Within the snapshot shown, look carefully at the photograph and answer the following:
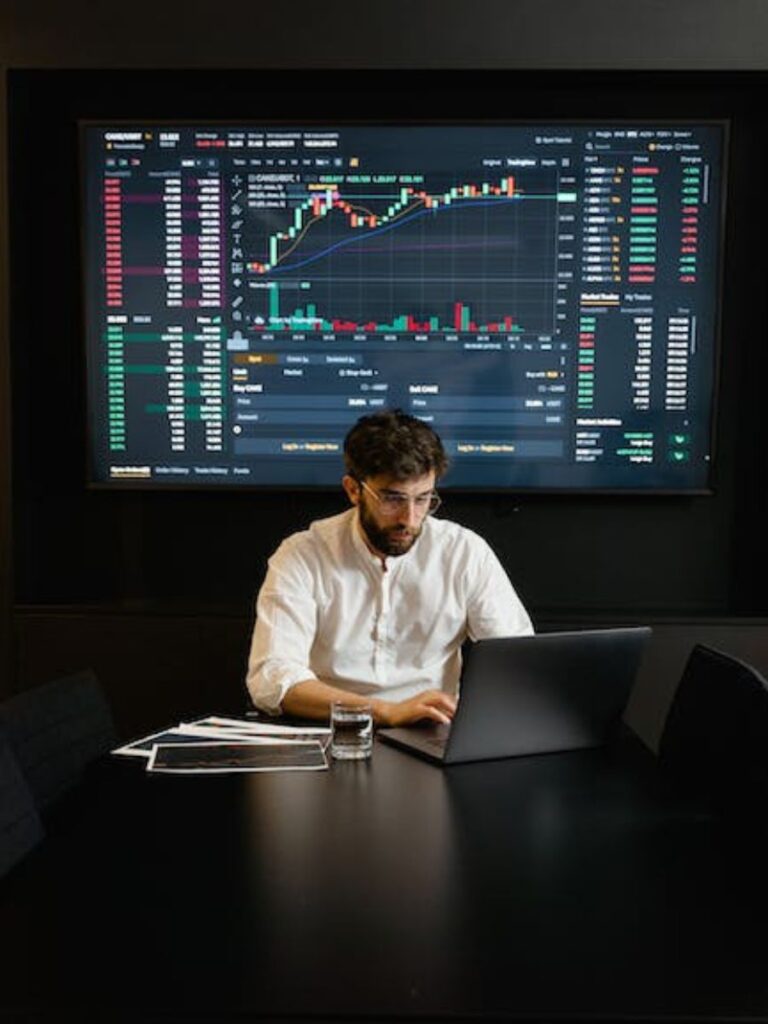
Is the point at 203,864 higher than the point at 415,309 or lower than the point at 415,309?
lower

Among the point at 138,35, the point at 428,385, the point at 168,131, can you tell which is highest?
the point at 138,35

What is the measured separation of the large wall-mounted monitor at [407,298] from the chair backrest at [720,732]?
1.42m

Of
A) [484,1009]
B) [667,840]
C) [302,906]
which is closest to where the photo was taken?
[484,1009]

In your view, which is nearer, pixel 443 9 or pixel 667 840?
pixel 667 840

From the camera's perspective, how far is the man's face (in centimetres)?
248

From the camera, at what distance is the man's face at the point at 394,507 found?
97.8 inches

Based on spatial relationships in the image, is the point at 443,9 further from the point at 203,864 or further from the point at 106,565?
the point at 203,864

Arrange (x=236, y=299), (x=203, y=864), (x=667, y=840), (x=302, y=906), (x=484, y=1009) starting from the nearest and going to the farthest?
(x=484, y=1009)
(x=302, y=906)
(x=203, y=864)
(x=667, y=840)
(x=236, y=299)

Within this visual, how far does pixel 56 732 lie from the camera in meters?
2.00

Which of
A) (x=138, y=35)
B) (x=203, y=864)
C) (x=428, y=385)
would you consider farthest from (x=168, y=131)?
(x=203, y=864)

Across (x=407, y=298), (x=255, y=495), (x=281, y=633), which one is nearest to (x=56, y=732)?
(x=281, y=633)

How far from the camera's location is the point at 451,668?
106 inches

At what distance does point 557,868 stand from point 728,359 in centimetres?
241

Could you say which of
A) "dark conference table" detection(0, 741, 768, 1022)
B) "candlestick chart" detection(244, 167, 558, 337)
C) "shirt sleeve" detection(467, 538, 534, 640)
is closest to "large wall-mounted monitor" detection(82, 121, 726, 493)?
"candlestick chart" detection(244, 167, 558, 337)
